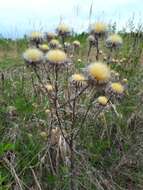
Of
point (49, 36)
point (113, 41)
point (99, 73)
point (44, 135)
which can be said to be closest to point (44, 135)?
point (44, 135)

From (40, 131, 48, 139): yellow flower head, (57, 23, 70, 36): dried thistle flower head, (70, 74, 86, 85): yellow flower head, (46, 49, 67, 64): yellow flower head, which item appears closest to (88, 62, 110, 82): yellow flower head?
(46, 49, 67, 64): yellow flower head

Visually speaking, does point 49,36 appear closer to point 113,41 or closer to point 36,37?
point 36,37

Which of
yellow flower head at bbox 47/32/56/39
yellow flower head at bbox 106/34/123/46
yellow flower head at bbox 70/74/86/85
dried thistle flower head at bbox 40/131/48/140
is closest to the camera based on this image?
yellow flower head at bbox 70/74/86/85

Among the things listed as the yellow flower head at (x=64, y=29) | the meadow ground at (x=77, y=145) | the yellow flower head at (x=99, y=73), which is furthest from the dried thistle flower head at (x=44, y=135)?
the yellow flower head at (x=99, y=73)

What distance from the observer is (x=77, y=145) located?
11.7 ft

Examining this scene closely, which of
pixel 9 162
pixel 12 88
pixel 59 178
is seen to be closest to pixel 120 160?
pixel 59 178

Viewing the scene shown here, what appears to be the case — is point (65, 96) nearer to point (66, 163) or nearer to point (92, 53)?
point (66, 163)

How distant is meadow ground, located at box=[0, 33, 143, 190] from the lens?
3266 millimetres

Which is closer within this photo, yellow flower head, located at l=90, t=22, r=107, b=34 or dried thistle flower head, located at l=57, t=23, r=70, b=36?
yellow flower head, located at l=90, t=22, r=107, b=34

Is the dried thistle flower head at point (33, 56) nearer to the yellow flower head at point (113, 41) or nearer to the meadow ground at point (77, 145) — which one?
the yellow flower head at point (113, 41)

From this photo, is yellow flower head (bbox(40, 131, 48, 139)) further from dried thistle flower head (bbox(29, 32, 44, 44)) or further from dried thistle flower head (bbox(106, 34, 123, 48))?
dried thistle flower head (bbox(106, 34, 123, 48))

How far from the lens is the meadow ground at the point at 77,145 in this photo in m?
3.27

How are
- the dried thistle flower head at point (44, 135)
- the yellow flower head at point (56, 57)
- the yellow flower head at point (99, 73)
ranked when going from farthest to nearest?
the dried thistle flower head at point (44, 135) < the yellow flower head at point (56, 57) < the yellow flower head at point (99, 73)

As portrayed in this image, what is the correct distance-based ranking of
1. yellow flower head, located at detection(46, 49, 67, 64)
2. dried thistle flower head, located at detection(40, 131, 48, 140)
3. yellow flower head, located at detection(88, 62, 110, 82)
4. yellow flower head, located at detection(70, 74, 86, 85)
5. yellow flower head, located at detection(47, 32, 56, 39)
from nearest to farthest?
1. yellow flower head, located at detection(88, 62, 110, 82)
2. yellow flower head, located at detection(46, 49, 67, 64)
3. yellow flower head, located at detection(70, 74, 86, 85)
4. yellow flower head, located at detection(47, 32, 56, 39)
5. dried thistle flower head, located at detection(40, 131, 48, 140)
